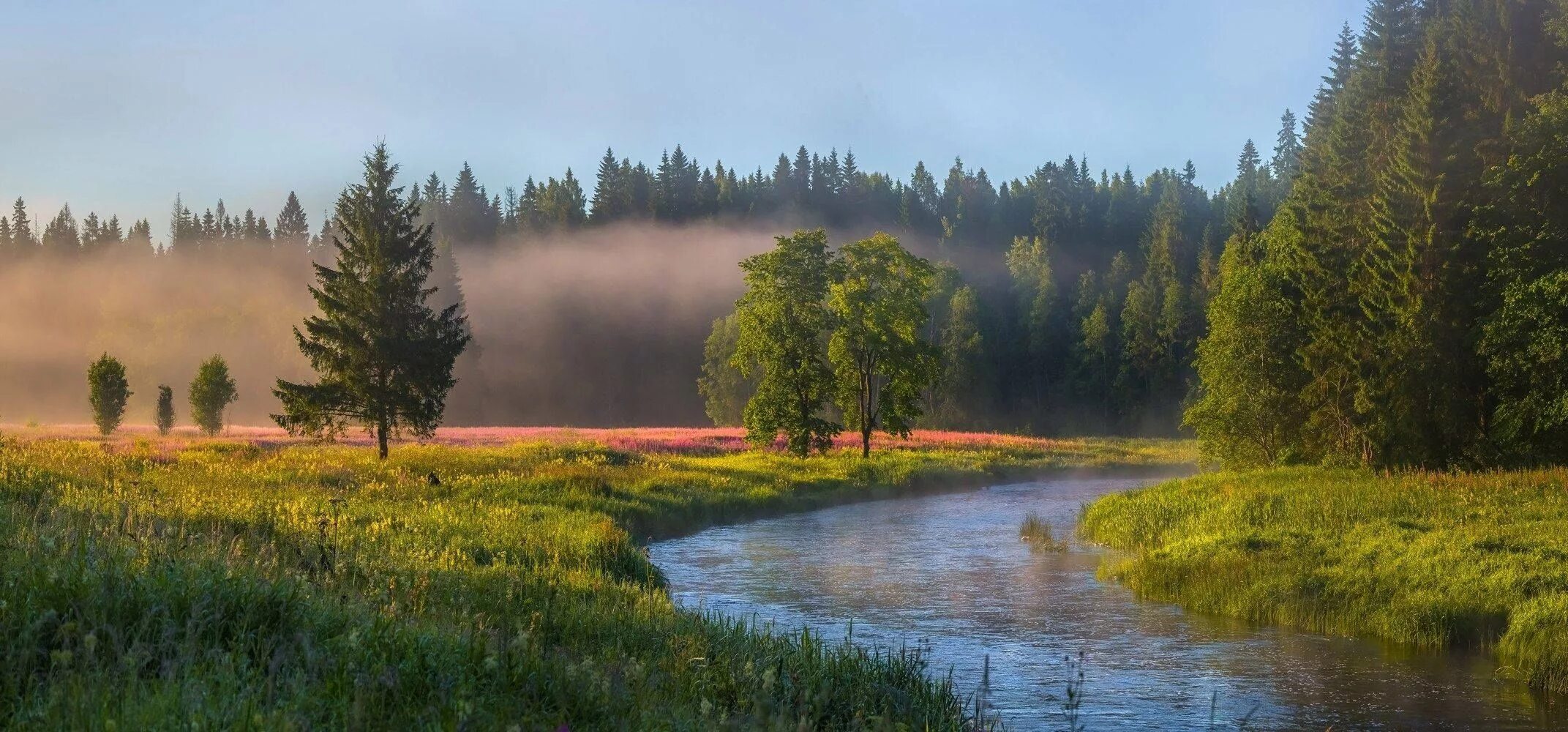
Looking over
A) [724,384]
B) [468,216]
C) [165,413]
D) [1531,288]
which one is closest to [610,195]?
[468,216]

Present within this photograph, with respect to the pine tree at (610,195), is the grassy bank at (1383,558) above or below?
below

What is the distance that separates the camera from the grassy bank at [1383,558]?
635 inches

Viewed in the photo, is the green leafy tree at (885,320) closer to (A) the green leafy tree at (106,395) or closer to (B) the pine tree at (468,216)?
(A) the green leafy tree at (106,395)

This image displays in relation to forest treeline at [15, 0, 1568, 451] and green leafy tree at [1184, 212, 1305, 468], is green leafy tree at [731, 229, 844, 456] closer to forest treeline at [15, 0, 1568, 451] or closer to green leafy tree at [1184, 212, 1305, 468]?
forest treeline at [15, 0, 1568, 451]

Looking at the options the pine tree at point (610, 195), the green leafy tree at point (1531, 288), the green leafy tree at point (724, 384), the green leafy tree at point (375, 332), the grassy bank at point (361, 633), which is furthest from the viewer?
the pine tree at point (610, 195)

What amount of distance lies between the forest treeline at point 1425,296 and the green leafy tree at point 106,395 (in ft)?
164

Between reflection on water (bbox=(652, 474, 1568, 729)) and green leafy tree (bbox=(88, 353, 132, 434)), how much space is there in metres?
40.0

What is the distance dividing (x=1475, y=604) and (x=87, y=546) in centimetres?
1755

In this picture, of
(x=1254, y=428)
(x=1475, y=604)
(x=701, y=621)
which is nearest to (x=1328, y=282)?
(x=1254, y=428)

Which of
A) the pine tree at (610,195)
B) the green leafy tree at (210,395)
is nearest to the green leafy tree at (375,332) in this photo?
the green leafy tree at (210,395)

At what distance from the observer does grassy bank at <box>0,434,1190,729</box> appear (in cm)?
591

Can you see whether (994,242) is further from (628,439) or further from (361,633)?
(361,633)

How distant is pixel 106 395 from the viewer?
54.4 meters

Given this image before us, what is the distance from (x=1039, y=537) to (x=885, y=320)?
2154cm
